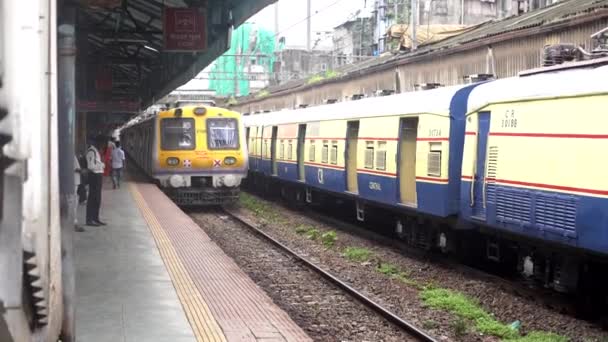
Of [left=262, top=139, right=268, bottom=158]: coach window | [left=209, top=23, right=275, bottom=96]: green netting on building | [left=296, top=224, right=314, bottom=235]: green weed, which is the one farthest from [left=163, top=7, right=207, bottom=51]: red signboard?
[left=209, top=23, right=275, bottom=96]: green netting on building

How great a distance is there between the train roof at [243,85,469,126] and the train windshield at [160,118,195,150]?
3024 mm

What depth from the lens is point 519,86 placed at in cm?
947

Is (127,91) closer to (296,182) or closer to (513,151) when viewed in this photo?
(296,182)

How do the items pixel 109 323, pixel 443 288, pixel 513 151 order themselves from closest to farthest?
pixel 109 323 < pixel 513 151 < pixel 443 288

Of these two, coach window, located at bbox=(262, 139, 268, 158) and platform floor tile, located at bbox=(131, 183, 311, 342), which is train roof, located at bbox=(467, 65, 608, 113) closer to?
platform floor tile, located at bbox=(131, 183, 311, 342)

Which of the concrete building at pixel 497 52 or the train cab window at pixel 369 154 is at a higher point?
the concrete building at pixel 497 52

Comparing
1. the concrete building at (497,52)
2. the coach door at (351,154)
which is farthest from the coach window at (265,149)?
the coach door at (351,154)

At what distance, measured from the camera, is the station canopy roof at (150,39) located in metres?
14.6

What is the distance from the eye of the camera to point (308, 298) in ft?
34.0

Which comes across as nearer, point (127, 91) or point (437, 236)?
point (437, 236)

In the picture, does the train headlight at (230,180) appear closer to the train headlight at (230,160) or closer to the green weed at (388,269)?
the train headlight at (230,160)

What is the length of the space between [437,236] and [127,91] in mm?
29126

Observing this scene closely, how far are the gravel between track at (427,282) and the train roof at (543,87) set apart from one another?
2.49 metres

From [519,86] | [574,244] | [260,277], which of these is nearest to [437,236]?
Answer: [260,277]
